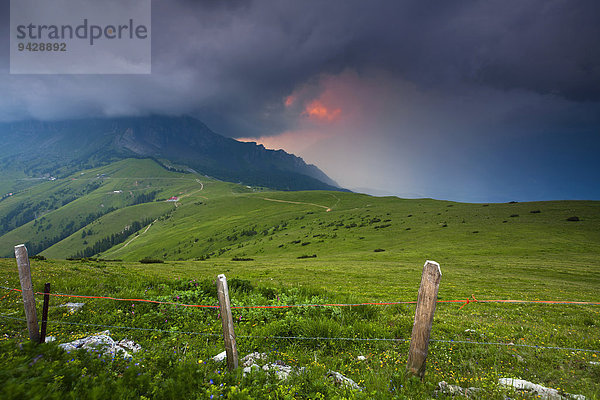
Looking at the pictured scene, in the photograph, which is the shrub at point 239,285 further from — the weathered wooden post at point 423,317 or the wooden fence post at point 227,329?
the weathered wooden post at point 423,317

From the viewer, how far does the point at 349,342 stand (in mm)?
8016

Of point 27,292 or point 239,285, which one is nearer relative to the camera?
point 27,292

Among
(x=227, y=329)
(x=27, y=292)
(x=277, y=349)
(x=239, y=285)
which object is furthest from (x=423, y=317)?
(x=27, y=292)

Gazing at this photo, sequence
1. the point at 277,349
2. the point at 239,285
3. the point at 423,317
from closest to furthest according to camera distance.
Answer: the point at 423,317 → the point at 277,349 → the point at 239,285

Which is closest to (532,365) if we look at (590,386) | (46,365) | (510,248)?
(590,386)

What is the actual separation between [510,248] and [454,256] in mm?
13780

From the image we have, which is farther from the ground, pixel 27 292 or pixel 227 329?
pixel 27 292


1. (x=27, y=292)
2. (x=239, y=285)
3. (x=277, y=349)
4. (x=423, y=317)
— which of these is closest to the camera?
(x=423, y=317)

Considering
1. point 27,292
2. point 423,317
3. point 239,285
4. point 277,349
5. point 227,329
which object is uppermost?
point 27,292

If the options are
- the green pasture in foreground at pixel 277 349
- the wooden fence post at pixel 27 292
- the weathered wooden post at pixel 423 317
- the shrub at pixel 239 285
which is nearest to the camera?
the green pasture in foreground at pixel 277 349

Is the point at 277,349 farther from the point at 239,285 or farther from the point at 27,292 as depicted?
the point at 27,292

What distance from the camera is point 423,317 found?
5.73 m

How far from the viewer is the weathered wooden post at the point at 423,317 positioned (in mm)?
5625

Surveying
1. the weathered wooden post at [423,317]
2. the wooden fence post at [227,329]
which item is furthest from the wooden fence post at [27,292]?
the weathered wooden post at [423,317]
